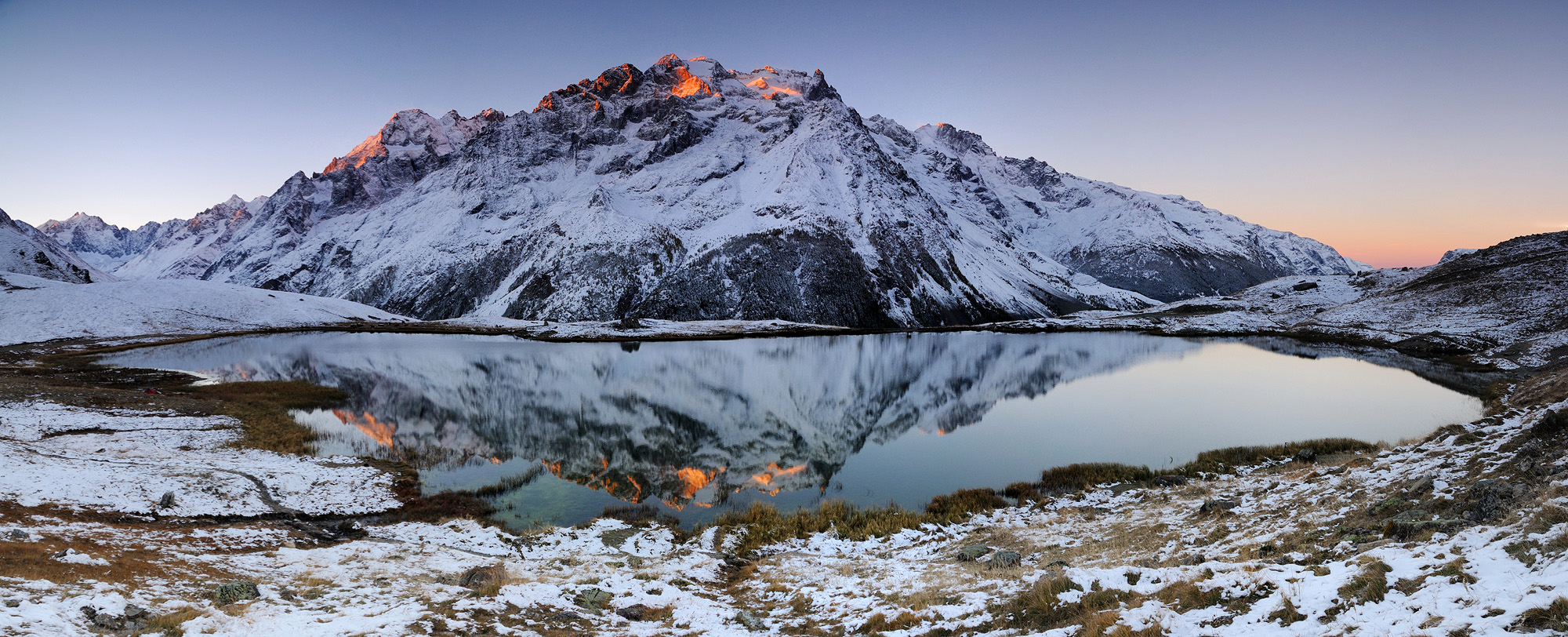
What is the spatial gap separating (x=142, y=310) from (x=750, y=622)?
146552 millimetres

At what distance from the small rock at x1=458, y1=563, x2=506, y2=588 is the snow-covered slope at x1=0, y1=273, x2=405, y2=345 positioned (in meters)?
118

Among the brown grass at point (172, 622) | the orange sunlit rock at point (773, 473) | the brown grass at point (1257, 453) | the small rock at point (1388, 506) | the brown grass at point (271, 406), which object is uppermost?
the small rock at point (1388, 506)

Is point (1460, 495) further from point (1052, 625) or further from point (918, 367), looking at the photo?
point (918, 367)

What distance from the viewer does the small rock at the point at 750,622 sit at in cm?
1383

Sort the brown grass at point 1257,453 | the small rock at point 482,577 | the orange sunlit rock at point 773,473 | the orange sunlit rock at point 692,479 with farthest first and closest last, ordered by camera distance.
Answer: the orange sunlit rock at point 773,473, the brown grass at point 1257,453, the orange sunlit rock at point 692,479, the small rock at point 482,577

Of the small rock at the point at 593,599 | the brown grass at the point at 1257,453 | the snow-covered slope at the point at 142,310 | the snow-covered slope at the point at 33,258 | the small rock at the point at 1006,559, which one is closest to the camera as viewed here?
the small rock at the point at 593,599

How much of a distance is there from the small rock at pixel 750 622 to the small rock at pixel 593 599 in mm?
3251

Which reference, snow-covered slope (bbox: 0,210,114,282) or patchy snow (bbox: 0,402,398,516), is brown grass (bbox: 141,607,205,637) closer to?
patchy snow (bbox: 0,402,398,516)

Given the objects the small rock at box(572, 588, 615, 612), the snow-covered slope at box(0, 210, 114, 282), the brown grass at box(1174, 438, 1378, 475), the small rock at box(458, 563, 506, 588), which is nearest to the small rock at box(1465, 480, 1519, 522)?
the brown grass at box(1174, 438, 1378, 475)

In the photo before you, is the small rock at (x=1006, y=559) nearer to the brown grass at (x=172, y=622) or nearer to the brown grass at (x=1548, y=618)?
the brown grass at (x=1548, y=618)

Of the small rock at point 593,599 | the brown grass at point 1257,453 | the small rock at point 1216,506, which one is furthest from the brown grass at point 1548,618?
the brown grass at point 1257,453

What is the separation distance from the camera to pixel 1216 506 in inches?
778

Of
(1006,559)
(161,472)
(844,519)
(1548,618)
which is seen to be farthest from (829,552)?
(161,472)

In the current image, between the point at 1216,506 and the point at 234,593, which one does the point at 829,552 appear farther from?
the point at 234,593
